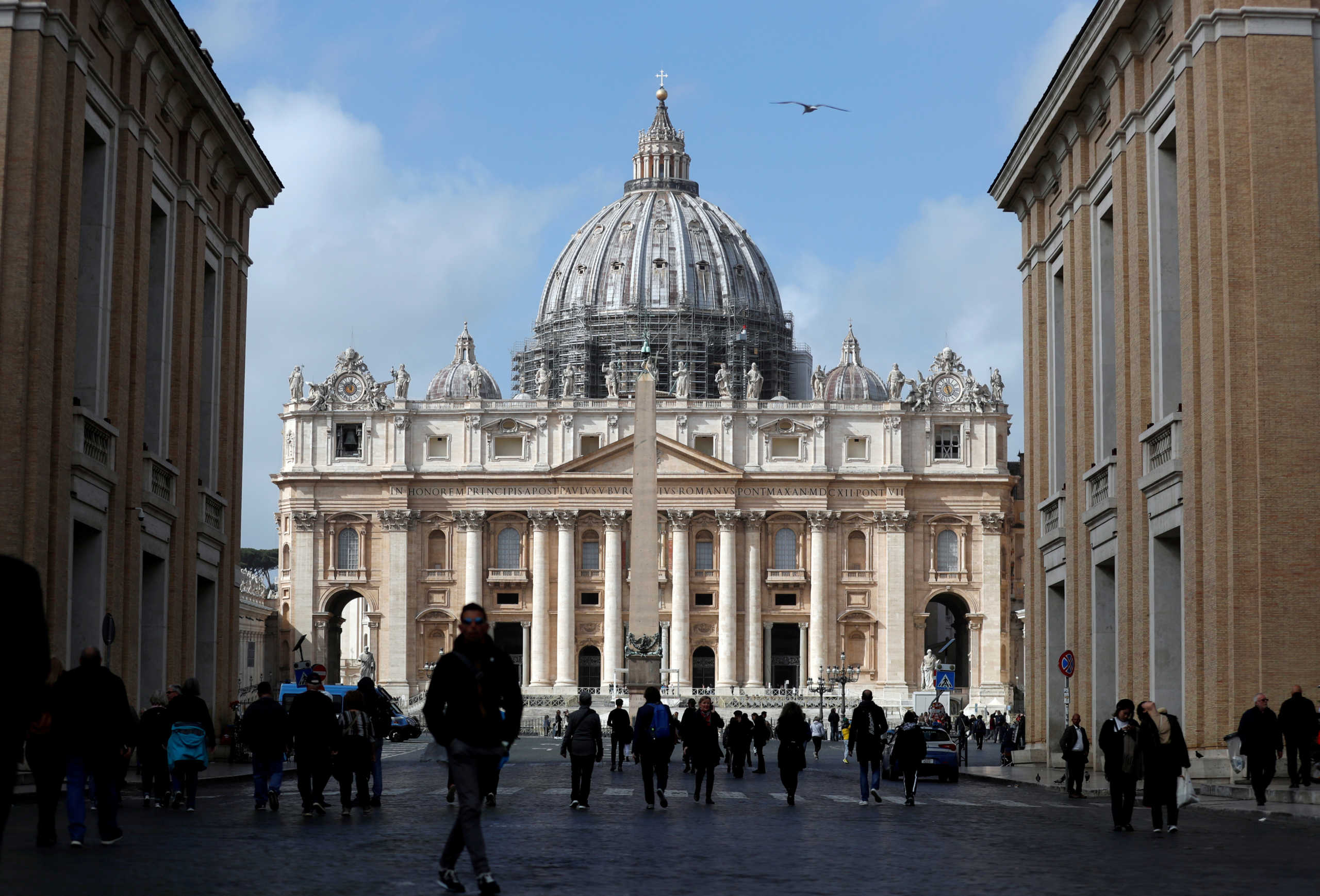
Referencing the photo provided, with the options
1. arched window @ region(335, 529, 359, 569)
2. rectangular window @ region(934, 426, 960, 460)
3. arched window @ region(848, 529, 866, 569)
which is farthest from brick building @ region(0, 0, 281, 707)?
rectangular window @ region(934, 426, 960, 460)

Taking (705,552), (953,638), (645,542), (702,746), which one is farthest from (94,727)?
(953,638)

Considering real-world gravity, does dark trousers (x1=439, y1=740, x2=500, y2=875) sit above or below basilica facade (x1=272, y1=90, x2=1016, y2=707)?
below

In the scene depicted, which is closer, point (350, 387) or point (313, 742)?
point (313, 742)

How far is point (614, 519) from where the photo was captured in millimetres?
99062

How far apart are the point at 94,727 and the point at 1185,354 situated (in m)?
14.9

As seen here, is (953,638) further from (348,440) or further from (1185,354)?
(1185,354)

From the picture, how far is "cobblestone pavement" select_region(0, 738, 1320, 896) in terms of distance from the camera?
1245 cm

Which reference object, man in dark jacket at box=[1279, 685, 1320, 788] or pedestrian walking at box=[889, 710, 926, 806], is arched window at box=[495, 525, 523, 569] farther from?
man in dark jacket at box=[1279, 685, 1320, 788]

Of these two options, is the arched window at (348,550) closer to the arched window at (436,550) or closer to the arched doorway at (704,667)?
the arched window at (436,550)

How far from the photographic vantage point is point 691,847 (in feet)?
51.8

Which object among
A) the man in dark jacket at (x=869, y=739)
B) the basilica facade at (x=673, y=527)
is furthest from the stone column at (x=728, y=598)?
the man in dark jacket at (x=869, y=739)

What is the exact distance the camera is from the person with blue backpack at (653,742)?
22.3 meters

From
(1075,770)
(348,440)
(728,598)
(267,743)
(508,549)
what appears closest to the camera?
(267,743)

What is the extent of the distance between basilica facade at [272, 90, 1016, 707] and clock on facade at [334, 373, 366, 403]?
0.40ft
